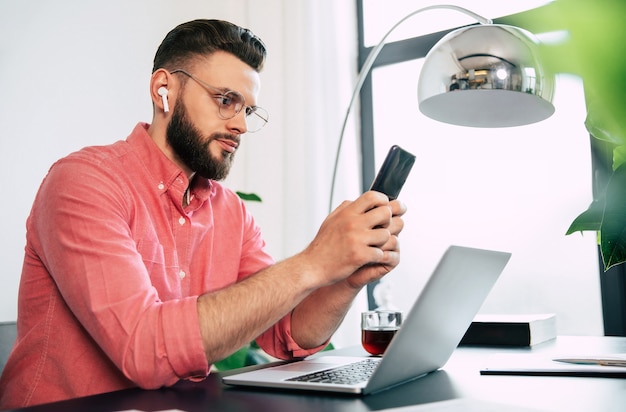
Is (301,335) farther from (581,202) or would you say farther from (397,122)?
(397,122)

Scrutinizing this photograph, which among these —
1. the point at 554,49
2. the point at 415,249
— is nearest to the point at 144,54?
the point at 415,249

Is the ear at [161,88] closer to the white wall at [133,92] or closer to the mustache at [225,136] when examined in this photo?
the mustache at [225,136]

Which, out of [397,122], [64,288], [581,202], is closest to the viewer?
[64,288]

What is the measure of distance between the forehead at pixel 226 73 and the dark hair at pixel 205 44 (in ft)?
0.06

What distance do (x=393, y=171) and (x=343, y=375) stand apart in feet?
1.06

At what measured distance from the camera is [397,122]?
3.18m

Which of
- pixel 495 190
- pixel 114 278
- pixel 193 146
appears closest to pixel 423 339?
pixel 114 278

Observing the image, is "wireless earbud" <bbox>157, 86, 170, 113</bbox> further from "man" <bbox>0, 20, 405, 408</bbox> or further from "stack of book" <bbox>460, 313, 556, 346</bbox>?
"stack of book" <bbox>460, 313, 556, 346</bbox>

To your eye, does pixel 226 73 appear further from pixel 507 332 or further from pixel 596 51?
pixel 596 51

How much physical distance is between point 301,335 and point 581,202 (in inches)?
70.7

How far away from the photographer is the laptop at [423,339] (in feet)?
2.54

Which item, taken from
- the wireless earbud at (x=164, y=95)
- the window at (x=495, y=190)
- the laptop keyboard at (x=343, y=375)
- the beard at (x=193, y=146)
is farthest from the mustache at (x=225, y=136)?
the window at (x=495, y=190)

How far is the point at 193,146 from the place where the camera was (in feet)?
4.67

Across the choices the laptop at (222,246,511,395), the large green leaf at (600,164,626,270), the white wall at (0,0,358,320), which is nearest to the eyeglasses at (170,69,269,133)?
the laptop at (222,246,511,395)
